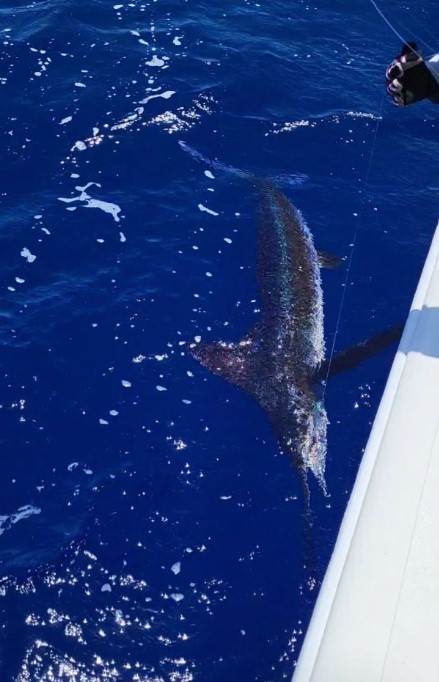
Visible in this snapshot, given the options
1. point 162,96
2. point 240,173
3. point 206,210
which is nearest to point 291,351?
point 206,210

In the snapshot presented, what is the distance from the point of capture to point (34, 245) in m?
12.1

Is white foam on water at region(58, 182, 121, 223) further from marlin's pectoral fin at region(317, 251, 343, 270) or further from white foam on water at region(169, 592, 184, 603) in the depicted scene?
white foam on water at region(169, 592, 184, 603)

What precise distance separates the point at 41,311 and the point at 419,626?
8.05 m

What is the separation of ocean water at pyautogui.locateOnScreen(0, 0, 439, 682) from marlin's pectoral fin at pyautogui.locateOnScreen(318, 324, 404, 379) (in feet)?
0.47

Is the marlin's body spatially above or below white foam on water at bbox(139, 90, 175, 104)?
below

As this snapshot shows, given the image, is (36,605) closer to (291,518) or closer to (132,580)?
(132,580)

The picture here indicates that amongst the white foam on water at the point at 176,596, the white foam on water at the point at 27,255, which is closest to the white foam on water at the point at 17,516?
the white foam on water at the point at 176,596

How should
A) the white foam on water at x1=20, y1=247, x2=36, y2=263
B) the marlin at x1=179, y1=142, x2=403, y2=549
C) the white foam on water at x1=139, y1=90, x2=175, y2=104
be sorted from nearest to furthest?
the marlin at x1=179, y1=142, x2=403, y2=549
the white foam on water at x1=20, y1=247, x2=36, y2=263
the white foam on water at x1=139, y1=90, x2=175, y2=104

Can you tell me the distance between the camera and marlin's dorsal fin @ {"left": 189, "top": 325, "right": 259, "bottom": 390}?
10084 millimetres

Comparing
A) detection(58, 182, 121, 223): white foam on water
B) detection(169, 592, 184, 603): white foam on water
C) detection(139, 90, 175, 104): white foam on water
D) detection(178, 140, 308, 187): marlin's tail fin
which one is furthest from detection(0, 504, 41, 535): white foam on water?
detection(139, 90, 175, 104): white foam on water

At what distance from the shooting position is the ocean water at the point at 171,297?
770 cm

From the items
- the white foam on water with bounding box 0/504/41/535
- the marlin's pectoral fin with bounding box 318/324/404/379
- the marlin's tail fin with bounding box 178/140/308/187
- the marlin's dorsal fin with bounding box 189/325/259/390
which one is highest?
the marlin's tail fin with bounding box 178/140/308/187

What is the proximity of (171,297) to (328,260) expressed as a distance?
290cm

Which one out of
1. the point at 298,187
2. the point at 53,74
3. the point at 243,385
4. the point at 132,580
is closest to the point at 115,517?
the point at 132,580
